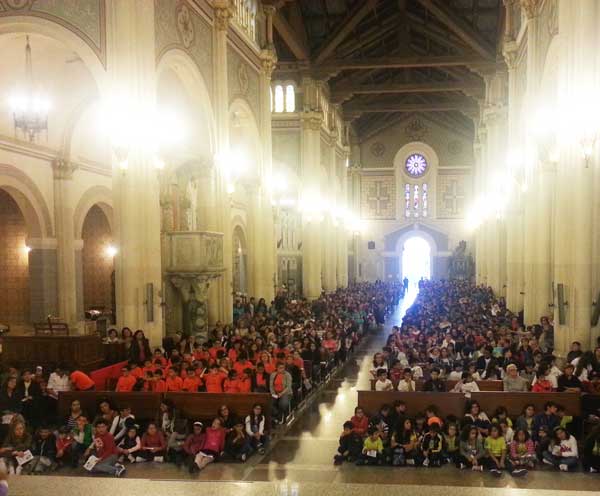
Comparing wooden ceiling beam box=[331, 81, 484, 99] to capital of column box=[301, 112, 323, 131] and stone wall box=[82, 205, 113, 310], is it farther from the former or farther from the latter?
stone wall box=[82, 205, 113, 310]

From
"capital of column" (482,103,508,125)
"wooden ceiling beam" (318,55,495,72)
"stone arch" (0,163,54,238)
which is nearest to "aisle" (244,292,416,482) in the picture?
"stone arch" (0,163,54,238)

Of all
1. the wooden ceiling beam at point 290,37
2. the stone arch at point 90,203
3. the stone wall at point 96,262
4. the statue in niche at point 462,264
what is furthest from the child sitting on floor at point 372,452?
the statue in niche at point 462,264

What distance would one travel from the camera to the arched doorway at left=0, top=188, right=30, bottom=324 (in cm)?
1994

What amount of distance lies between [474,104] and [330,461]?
36.0 m

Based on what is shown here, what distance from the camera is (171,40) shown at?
1652 centimetres

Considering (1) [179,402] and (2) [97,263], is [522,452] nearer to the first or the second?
(1) [179,402]

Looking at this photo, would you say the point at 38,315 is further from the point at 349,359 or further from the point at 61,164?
the point at 349,359

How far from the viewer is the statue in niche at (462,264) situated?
156ft

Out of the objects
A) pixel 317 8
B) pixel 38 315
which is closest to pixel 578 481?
pixel 38 315

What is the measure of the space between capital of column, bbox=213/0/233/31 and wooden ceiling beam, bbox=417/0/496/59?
12.8 metres

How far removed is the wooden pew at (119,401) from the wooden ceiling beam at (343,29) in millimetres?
24101

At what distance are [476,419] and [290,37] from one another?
24.2m

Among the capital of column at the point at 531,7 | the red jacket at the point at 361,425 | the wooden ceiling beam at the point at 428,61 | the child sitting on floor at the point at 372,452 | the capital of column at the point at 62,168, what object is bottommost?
the child sitting on floor at the point at 372,452

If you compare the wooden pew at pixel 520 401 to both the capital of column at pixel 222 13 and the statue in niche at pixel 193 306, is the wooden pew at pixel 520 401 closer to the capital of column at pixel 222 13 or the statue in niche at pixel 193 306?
the statue in niche at pixel 193 306
